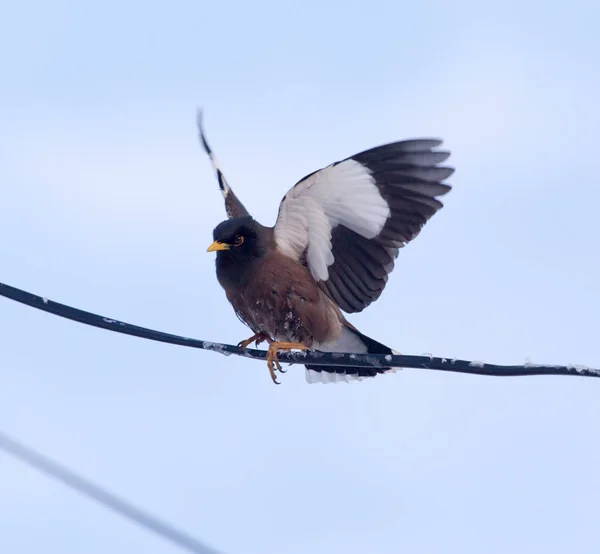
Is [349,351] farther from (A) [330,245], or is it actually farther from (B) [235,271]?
(B) [235,271]

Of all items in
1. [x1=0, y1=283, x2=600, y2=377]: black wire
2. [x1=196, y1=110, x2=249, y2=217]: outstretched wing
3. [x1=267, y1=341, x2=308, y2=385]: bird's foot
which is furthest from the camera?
[x1=196, y1=110, x2=249, y2=217]: outstretched wing

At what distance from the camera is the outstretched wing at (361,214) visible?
661cm

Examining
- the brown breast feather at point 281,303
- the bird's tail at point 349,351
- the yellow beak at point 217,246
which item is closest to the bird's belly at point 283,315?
the brown breast feather at point 281,303

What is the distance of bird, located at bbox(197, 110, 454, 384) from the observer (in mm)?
6559

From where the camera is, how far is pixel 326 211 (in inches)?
270

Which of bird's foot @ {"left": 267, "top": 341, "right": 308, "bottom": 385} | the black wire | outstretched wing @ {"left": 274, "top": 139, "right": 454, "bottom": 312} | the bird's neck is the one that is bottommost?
the black wire

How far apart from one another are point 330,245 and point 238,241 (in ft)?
2.66

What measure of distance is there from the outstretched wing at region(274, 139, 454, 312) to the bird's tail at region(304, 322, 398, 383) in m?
0.24

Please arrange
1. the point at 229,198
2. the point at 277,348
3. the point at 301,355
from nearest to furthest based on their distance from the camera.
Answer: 1. the point at 301,355
2. the point at 277,348
3. the point at 229,198

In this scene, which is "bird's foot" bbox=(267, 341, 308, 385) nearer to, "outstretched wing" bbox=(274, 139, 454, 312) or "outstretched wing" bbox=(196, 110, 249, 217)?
"outstretched wing" bbox=(274, 139, 454, 312)

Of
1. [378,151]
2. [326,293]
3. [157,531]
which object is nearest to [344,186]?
[378,151]

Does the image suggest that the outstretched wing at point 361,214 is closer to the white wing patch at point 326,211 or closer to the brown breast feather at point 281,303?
the white wing patch at point 326,211

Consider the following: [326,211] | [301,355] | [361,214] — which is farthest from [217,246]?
[301,355]

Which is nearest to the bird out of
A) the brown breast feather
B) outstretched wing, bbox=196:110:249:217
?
the brown breast feather
